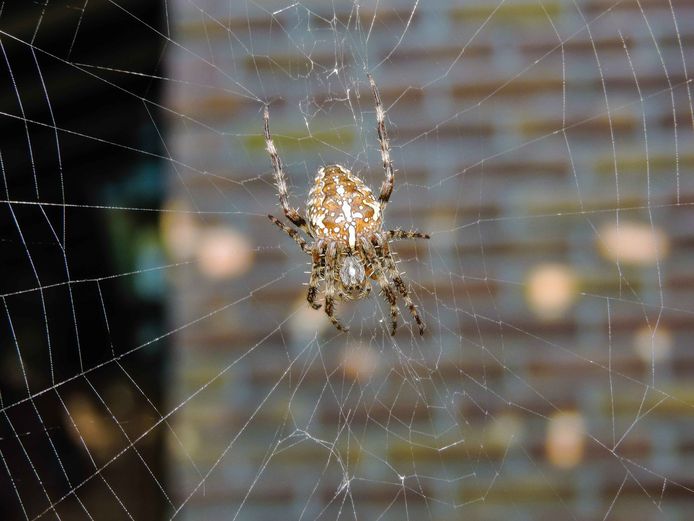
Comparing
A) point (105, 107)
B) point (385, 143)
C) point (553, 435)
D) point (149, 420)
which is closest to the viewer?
point (385, 143)

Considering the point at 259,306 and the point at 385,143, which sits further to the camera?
the point at 259,306

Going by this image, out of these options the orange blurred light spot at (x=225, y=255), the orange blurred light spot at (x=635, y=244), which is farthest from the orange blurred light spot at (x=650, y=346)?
the orange blurred light spot at (x=225, y=255)

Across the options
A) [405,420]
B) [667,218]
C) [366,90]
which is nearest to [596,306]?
[667,218]

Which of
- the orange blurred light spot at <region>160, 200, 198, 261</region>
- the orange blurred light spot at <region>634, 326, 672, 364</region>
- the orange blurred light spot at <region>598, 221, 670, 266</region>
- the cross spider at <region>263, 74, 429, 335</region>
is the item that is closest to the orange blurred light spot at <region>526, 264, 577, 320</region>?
the orange blurred light spot at <region>598, 221, 670, 266</region>

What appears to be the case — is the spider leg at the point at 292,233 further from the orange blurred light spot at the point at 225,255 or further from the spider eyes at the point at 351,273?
the orange blurred light spot at the point at 225,255

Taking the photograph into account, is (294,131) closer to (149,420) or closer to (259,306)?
(259,306)

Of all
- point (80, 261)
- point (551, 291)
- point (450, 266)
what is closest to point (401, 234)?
point (450, 266)

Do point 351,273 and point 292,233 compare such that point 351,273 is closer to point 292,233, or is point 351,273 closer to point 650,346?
point 292,233
